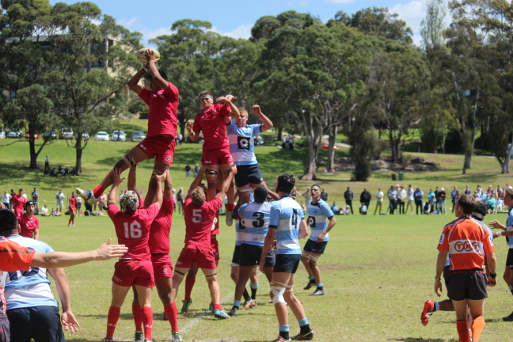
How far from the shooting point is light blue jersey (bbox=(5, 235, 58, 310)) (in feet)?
16.9

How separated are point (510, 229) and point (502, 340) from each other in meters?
2.16

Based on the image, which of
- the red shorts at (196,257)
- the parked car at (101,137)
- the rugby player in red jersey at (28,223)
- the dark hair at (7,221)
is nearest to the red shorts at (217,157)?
the red shorts at (196,257)

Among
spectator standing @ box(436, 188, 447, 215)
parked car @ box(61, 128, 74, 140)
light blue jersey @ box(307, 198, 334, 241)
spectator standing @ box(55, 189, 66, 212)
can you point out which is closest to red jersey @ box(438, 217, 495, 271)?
light blue jersey @ box(307, 198, 334, 241)

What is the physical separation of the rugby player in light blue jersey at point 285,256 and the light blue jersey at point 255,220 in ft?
5.45

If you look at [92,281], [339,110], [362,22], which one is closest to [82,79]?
[339,110]

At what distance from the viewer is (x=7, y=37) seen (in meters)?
48.2

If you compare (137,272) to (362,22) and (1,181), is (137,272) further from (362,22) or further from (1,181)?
(362,22)

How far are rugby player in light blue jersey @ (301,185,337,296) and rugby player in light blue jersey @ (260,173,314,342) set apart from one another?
3.58 meters

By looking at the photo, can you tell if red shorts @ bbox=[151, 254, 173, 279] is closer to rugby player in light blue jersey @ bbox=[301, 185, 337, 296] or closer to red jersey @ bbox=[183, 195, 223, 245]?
red jersey @ bbox=[183, 195, 223, 245]

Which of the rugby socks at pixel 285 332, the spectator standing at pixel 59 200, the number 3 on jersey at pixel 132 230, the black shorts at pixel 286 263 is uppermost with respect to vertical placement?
the number 3 on jersey at pixel 132 230

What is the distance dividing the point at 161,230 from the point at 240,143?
348 centimetres

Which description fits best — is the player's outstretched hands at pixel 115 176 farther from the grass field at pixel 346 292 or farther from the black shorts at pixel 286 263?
the black shorts at pixel 286 263

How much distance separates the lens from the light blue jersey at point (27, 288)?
5.14 metres

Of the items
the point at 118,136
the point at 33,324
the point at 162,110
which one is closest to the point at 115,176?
the point at 162,110
